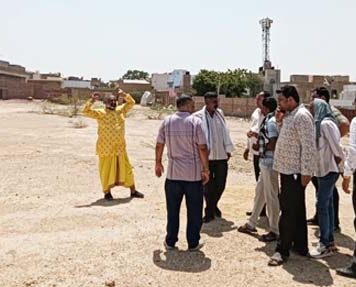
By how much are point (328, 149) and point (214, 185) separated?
191 cm

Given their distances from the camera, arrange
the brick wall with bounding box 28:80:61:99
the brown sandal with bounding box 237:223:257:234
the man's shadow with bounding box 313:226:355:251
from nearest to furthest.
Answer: the man's shadow with bounding box 313:226:355:251, the brown sandal with bounding box 237:223:257:234, the brick wall with bounding box 28:80:61:99

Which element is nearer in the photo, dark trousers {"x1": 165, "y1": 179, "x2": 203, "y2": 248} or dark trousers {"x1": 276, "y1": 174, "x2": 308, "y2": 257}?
dark trousers {"x1": 276, "y1": 174, "x2": 308, "y2": 257}

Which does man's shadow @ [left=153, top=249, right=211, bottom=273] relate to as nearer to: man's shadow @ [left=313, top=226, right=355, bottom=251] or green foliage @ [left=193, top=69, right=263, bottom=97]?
man's shadow @ [left=313, top=226, right=355, bottom=251]

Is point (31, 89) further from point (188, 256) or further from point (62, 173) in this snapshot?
point (188, 256)

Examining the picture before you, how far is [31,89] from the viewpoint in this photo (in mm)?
69000

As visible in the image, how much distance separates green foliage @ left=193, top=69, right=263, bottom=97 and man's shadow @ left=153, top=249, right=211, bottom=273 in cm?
5259

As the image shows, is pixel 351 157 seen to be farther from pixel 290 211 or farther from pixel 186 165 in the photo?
pixel 186 165

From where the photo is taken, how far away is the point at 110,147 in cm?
863

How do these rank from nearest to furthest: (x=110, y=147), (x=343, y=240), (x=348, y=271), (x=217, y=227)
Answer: (x=348, y=271), (x=343, y=240), (x=217, y=227), (x=110, y=147)

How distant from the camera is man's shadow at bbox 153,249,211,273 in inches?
205

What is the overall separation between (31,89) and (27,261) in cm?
6654

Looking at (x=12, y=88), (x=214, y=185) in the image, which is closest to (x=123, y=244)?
(x=214, y=185)

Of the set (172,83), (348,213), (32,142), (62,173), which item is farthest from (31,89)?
(348,213)

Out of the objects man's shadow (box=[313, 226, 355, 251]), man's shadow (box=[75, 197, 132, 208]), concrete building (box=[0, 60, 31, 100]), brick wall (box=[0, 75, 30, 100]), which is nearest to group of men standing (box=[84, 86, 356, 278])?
man's shadow (box=[313, 226, 355, 251])
